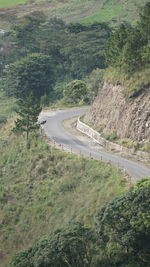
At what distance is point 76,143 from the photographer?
56.2 metres

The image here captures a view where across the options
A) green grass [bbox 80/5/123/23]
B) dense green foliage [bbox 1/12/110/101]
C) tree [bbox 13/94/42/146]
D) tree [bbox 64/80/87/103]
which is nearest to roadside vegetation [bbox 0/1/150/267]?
tree [bbox 64/80/87/103]

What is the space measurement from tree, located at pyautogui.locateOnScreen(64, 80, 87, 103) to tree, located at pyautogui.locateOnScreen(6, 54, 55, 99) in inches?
450

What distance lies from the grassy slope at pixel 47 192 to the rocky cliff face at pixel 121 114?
5005 millimetres

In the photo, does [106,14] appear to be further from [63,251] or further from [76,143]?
[63,251]

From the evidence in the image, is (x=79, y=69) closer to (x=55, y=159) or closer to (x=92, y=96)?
(x=92, y=96)

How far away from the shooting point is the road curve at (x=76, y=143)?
46.4m

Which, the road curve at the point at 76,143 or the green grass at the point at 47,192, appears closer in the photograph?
the green grass at the point at 47,192

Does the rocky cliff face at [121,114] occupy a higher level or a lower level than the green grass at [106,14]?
higher

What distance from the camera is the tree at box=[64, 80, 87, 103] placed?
77.4 metres

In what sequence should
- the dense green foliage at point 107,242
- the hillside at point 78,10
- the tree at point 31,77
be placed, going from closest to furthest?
1. the dense green foliage at point 107,242
2. the tree at point 31,77
3. the hillside at point 78,10

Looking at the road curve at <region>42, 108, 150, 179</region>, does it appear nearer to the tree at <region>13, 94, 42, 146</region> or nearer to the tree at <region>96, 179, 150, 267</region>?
the tree at <region>13, 94, 42, 146</region>

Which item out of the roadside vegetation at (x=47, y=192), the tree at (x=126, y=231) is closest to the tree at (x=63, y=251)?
the tree at (x=126, y=231)

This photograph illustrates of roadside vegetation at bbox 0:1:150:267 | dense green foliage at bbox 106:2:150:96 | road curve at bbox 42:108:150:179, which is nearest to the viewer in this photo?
roadside vegetation at bbox 0:1:150:267

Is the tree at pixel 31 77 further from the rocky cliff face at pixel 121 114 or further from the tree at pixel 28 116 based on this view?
the tree at pixel 28 116
